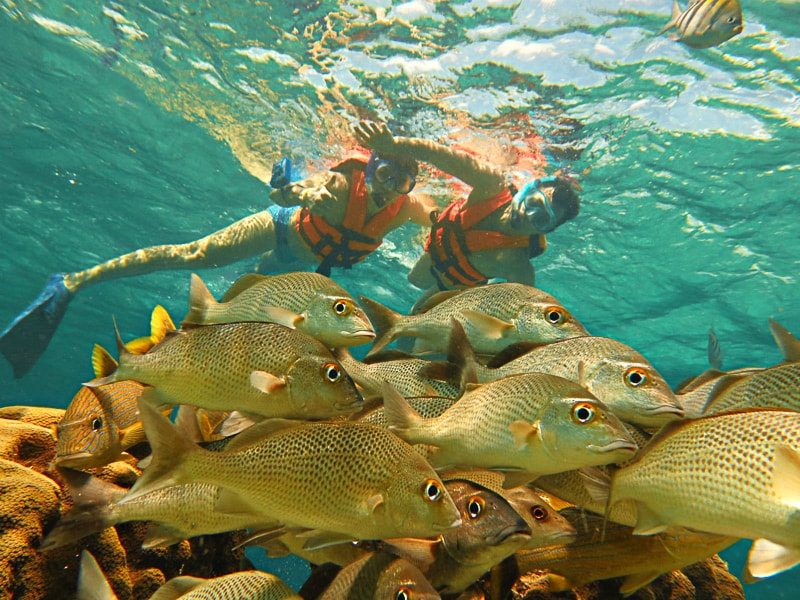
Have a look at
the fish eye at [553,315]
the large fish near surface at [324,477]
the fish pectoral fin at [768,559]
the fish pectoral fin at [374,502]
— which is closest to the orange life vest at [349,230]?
the fish eye at [553,315]

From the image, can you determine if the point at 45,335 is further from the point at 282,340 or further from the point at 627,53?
the point at 627,53

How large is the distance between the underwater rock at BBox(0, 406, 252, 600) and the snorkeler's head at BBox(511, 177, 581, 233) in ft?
20.6

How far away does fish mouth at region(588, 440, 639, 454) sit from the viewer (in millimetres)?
1842

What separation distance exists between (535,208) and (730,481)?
249 inches

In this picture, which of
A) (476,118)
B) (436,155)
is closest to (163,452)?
(436,155)

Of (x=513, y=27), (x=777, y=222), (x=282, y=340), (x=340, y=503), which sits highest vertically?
(x=513, y=27)

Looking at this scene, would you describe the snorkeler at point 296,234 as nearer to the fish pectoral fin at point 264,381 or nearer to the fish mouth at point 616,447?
the fish pectoral fin at point 264,381

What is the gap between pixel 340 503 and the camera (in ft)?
6.12

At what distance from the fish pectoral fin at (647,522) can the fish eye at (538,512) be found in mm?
544

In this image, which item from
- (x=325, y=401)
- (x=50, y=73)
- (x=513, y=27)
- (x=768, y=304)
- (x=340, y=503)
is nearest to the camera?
(x=340, y=503)

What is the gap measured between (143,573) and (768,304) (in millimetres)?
21210

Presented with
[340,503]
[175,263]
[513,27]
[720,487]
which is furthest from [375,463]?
[513,27]

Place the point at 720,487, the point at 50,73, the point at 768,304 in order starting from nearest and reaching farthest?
1. the point at 720,487
2. the point at 50,73
3. the point at 768,304

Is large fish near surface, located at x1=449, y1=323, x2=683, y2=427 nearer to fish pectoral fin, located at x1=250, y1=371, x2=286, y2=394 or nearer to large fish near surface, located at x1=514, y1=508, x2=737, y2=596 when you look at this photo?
large fish near surface, located at x1=514, y1=508, x2=737, y2=596
